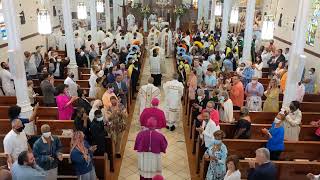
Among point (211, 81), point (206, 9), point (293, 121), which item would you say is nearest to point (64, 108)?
point (211, 81)

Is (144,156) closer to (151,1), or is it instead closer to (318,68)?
(318,68)

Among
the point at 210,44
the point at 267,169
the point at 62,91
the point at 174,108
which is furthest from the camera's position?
the point at 210,44

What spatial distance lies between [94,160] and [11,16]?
3453mm

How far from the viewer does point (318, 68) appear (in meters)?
11.7

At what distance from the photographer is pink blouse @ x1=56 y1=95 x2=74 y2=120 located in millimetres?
7230

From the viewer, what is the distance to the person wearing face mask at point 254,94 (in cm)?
827

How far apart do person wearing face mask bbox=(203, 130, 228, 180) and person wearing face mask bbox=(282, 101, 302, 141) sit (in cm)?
208

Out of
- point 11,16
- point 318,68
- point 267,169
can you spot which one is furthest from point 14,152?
point 318,68

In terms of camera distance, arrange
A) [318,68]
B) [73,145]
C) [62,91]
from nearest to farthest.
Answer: [73,145]
[62,91]
[318,68]

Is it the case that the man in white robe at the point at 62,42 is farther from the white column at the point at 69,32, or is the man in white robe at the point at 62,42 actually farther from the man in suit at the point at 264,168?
the man in suit at the point at 264,168

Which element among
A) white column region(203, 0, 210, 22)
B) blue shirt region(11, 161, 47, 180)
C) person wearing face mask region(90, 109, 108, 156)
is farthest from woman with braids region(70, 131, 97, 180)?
white column region(203, 0, 210, 22)

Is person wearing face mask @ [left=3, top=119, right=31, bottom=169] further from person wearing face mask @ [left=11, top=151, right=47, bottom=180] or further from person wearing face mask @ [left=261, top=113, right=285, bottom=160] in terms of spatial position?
person wearing face mask @ [left=261, top=113, right=285, bottom=160]

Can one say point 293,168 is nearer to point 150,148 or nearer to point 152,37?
point 150,148

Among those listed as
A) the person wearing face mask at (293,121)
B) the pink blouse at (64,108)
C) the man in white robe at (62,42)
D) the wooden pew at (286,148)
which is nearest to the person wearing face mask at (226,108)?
the wooden pew at (286,148)
